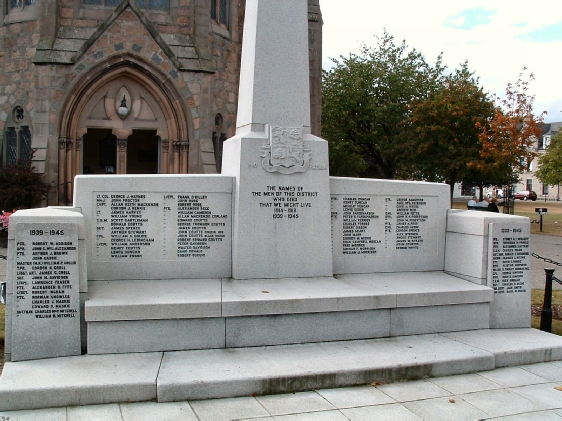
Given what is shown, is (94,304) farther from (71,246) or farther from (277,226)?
(277,226)

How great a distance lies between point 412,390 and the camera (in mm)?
5398

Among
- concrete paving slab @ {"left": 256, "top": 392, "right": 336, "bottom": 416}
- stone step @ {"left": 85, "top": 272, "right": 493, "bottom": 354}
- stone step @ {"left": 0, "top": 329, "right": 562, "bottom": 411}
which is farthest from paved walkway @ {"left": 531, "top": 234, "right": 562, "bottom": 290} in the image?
concrete paving slab @ {"left": 256, "top": 392, "right": 336, "bottom": 416}

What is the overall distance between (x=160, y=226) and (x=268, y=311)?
1.83 metres

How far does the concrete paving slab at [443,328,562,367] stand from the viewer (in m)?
6.21

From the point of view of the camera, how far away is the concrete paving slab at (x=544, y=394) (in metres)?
5.24

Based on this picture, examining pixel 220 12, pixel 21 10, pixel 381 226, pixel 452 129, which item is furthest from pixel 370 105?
pixel 381 226

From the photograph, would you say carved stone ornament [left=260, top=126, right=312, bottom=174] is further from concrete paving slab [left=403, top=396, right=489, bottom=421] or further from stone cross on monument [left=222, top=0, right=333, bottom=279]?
concrete paving slab [left=403, top=396, right=489, bottom=421]

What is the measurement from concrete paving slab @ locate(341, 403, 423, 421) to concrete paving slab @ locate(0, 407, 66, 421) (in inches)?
88.9

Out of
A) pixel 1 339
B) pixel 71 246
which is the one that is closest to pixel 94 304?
pixel 71 246

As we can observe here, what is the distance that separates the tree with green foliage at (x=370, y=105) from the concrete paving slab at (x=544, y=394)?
24903mm

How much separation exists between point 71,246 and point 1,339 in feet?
7.65

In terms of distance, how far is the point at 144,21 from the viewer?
58.3 feet

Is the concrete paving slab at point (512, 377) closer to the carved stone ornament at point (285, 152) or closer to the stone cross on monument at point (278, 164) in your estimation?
the stone cross on monument at point (278, 164)

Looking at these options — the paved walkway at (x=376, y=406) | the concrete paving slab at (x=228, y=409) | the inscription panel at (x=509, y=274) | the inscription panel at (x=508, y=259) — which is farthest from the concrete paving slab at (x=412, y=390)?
the inscription panel at (x=508, y=259)
